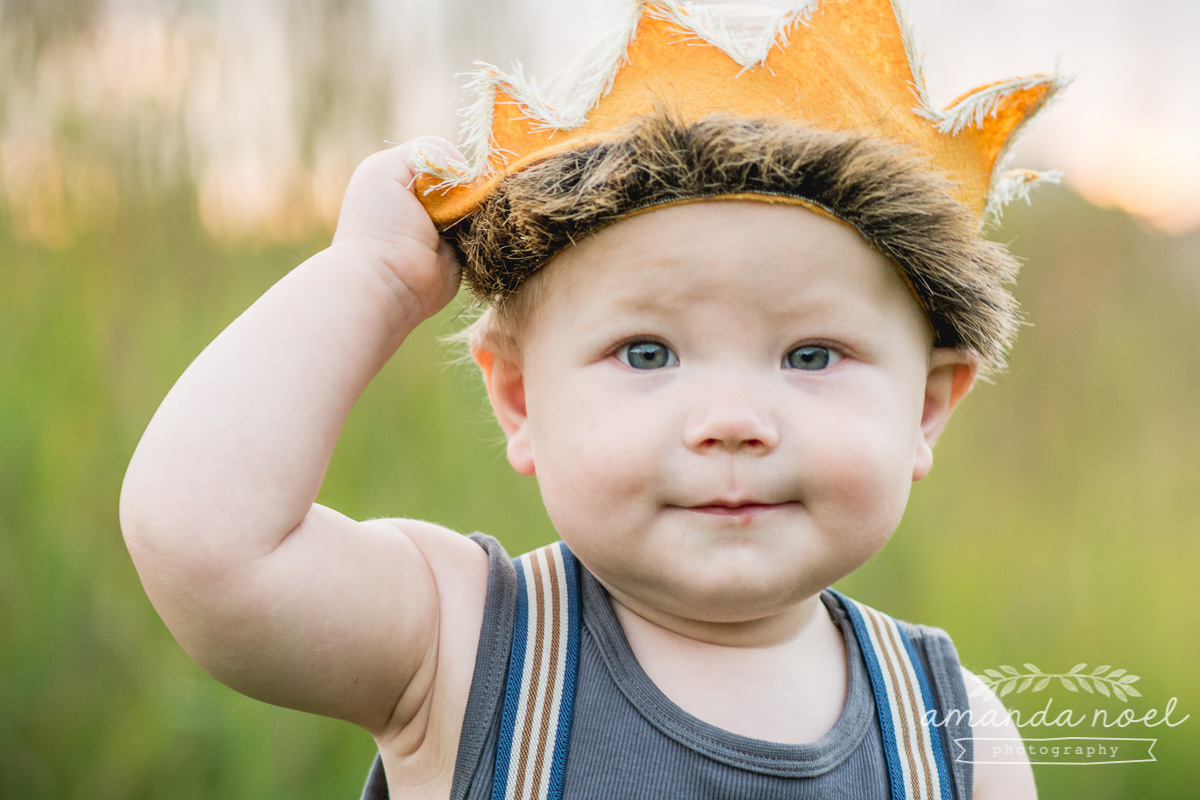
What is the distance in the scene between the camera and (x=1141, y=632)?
2.61 meters

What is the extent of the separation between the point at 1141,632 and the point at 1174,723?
0.76ft

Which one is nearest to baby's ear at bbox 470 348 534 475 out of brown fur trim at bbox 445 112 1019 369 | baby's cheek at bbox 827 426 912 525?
brown fur trim at bbox 445 112 1019 369

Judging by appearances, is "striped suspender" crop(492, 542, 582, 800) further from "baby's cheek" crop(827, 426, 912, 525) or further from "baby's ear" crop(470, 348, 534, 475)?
"baby's cheek" crop(827, 426, 912, 525)

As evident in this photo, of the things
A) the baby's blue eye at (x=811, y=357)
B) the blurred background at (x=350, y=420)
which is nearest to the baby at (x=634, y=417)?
the baby's blue eye at (x=811, y=357)

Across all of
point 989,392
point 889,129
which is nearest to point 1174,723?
point 989,392

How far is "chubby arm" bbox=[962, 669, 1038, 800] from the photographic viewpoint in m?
1.34

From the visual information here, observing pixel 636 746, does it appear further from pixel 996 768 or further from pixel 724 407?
pixel 996 768

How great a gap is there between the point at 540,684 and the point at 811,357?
501mm

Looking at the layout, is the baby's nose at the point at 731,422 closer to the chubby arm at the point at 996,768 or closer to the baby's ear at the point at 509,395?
the baby's ear at the point at 509,395

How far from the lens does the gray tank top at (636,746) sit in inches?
45.1

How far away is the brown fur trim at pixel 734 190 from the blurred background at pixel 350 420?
2.89 feet

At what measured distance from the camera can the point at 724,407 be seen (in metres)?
1.06

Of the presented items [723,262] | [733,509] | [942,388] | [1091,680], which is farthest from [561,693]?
[1091,680]

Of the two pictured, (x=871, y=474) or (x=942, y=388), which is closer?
(x=871, y=474)
